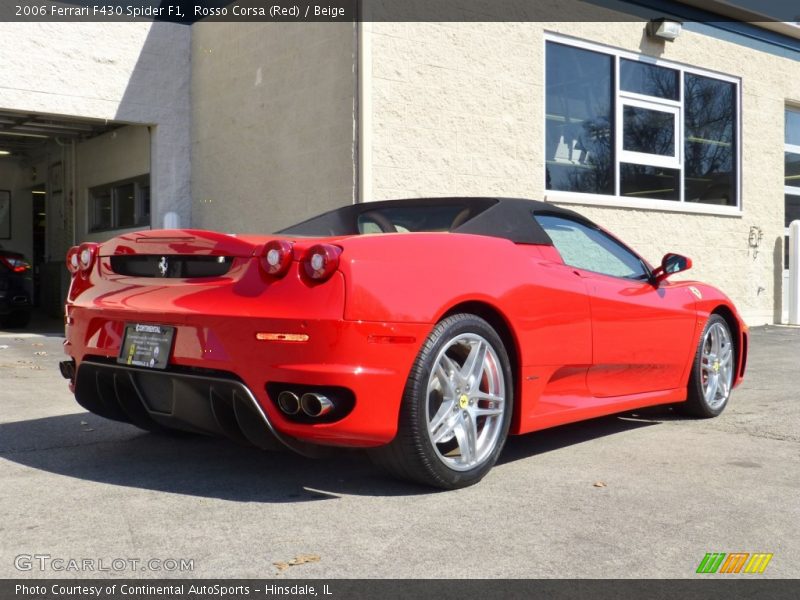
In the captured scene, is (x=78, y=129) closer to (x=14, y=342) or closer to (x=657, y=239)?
(x=14, y=342)

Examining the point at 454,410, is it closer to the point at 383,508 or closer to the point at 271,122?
the point at 383,508

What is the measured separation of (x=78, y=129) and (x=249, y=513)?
1208cm

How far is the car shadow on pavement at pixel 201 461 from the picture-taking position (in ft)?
12.1

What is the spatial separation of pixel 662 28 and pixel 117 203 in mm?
8364

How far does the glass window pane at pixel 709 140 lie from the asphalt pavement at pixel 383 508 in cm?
795

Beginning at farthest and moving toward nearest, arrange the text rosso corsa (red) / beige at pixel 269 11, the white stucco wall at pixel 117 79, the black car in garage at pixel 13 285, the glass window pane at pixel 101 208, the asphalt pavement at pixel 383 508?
1. the glass window pane at pixel 101 208
2. the black car in garage at pixel 13 285
3. the white stucco wall at pixel 117 79
4. the text rosso corsa (red) / beige at pixel 269 11
5. the asphalt pavement at pixel 383 508

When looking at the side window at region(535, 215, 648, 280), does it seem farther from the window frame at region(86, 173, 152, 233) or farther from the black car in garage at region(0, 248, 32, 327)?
the black car in garage at region(0, 248, 32, 327)

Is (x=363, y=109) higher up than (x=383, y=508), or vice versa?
(x=363, y=109)

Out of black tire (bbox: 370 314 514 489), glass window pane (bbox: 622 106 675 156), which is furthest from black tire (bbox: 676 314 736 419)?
glass window pane (bbox: 622 106 675 156)

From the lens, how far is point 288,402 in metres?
3.35

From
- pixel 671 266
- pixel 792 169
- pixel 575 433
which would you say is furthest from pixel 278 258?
pixel 792 169

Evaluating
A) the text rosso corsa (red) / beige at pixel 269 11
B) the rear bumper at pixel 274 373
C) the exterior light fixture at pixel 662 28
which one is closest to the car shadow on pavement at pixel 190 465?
the rear bumper at pixel 274 373

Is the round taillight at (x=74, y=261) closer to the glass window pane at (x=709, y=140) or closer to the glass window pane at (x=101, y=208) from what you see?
the glass window pane at (x=709, y=140)
